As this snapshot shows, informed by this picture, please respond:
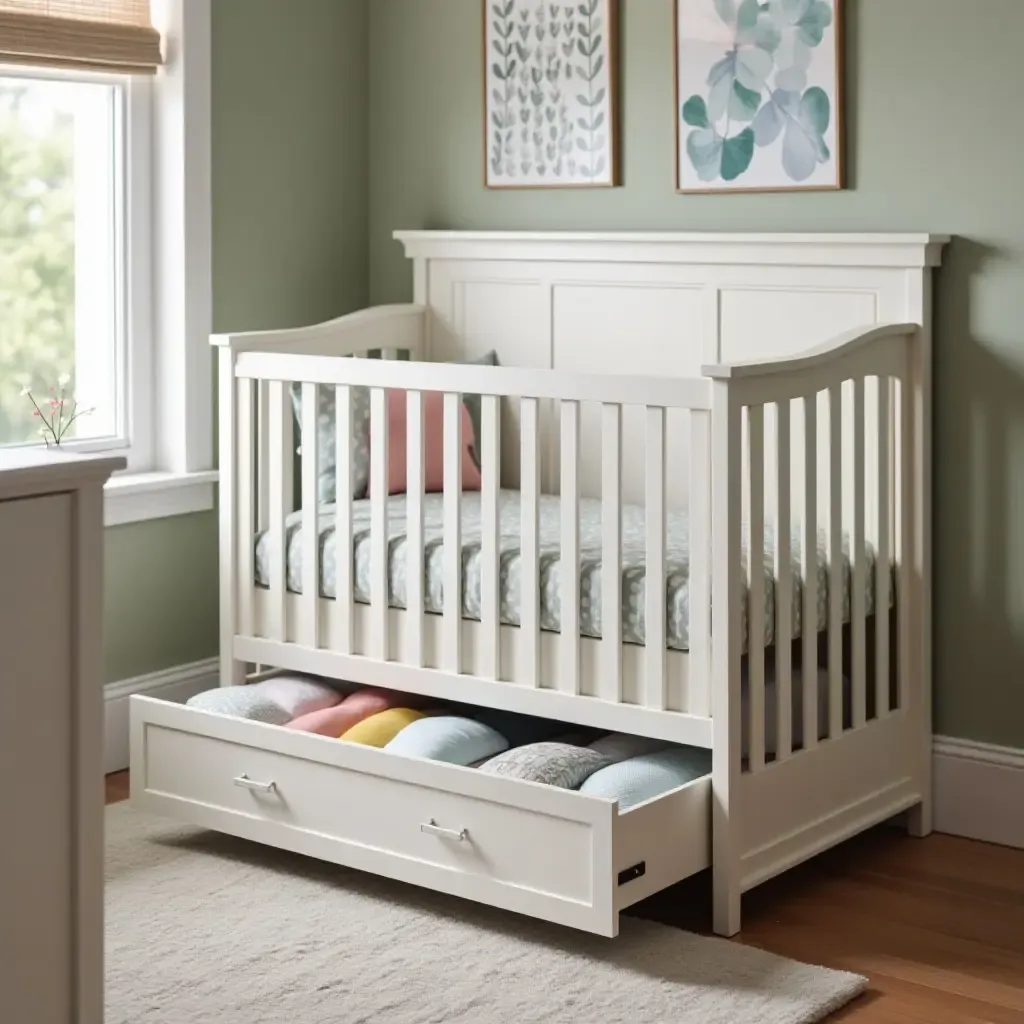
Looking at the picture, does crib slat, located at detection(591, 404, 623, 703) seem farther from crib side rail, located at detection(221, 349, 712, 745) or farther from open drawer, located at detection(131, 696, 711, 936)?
open drawer, located at detection(131, 696, 711, 936)

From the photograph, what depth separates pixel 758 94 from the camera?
3.29m

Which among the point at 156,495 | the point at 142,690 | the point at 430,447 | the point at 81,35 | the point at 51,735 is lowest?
the point at 142,690

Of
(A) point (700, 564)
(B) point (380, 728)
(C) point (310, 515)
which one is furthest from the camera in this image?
(C) point (310, 515)

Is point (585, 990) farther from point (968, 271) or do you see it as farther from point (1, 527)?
point (968, 271)

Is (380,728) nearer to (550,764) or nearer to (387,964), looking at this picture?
(550,764)

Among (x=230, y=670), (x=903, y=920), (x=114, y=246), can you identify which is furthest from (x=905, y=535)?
(x=114, y=246)

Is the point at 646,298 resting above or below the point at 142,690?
above

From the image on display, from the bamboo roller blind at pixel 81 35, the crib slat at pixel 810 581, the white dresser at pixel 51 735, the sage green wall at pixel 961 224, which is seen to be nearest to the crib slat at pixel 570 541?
the crib slat at pixel 810 581

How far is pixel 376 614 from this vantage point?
125 inches

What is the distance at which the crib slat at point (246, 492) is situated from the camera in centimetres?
337

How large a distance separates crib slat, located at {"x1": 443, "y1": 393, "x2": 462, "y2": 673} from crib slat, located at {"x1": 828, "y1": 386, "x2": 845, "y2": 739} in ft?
2.13

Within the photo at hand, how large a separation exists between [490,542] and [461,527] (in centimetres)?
12

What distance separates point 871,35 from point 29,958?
2.29 metres

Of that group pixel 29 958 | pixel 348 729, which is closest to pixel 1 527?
pixel 29 958
